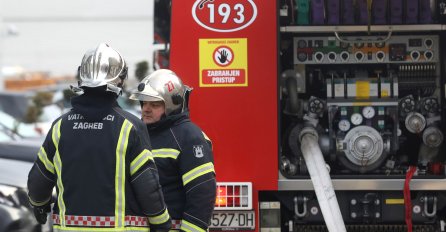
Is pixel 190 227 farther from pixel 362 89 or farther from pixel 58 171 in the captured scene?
pixel 362 89

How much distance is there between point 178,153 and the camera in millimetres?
4543

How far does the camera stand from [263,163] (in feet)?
18.5

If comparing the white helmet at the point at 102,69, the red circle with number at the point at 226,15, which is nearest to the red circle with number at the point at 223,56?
the red circle with number at the point at 226,15

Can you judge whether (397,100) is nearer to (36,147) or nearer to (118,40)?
(36,147)

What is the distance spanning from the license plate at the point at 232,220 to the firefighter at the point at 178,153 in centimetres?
106

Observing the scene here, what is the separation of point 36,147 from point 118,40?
2492 centimetres

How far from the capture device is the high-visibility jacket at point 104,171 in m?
4.05

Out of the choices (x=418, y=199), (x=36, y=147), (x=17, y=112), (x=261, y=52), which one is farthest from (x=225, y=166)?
(x=17, y=112)

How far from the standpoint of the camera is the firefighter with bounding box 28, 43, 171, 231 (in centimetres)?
405

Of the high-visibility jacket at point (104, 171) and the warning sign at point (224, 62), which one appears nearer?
the high-visibility jacket at point (104, 171)

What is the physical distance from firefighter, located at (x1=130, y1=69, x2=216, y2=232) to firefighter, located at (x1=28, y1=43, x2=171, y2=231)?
266 mm

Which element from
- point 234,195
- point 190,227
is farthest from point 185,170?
point 234,195

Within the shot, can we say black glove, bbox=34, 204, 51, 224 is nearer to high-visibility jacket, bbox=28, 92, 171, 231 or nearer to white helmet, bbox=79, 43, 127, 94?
high-visibility jacket, bbox=28, 92, 171, 231

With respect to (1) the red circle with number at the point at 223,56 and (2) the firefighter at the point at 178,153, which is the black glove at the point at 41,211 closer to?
(2) the firefighter at the point at 178,153
